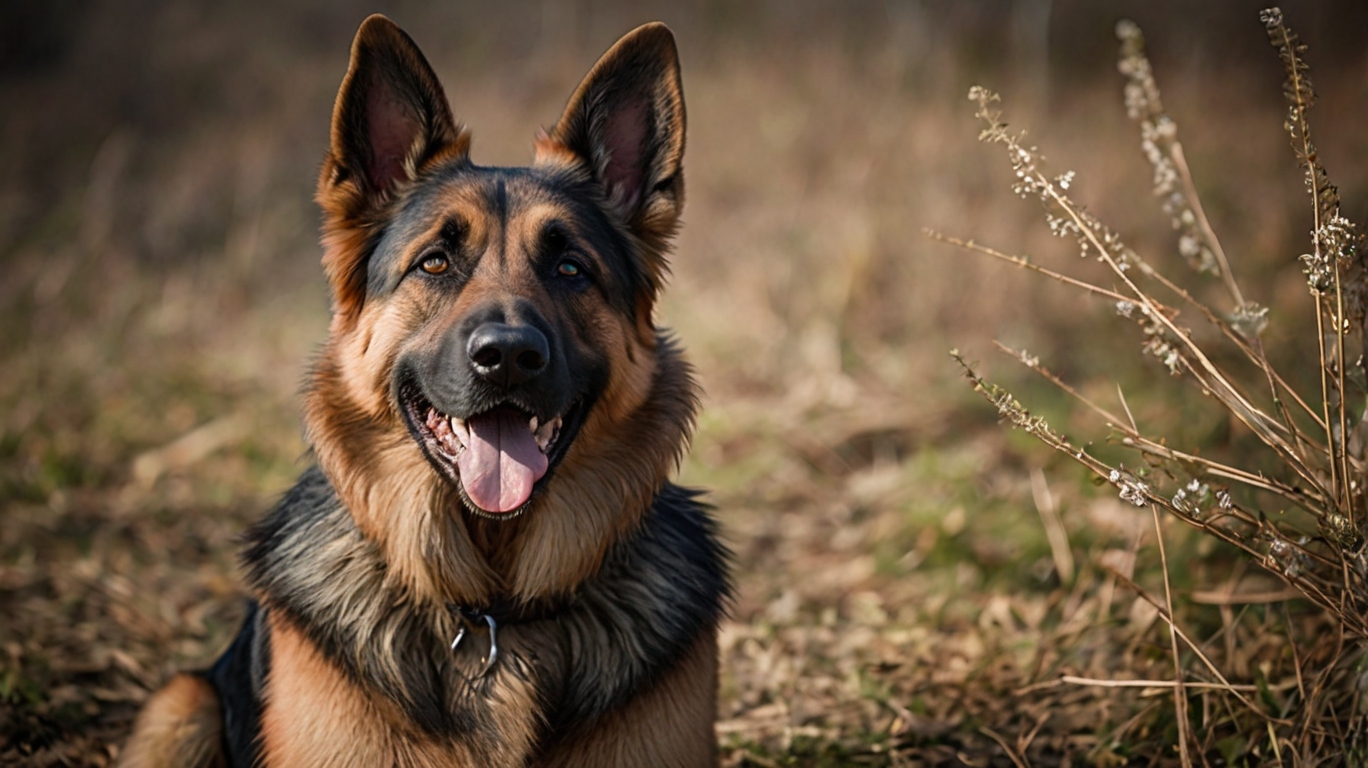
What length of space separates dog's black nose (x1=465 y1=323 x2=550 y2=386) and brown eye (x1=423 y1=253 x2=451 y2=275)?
447mm

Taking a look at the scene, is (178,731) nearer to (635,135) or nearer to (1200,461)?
(635,135)

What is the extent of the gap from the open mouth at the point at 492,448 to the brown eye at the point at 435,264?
1.35ft

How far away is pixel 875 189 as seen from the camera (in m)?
11.1

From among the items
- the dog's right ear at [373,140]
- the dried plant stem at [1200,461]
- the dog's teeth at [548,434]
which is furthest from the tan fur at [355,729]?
the dried plant stem at [1200,461]

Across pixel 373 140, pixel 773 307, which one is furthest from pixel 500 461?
pixel 773 307

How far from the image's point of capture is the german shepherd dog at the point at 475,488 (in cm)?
304

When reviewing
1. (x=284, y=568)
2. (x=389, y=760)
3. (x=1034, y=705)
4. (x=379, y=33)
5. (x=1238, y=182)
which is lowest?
(x=1034, y=705)

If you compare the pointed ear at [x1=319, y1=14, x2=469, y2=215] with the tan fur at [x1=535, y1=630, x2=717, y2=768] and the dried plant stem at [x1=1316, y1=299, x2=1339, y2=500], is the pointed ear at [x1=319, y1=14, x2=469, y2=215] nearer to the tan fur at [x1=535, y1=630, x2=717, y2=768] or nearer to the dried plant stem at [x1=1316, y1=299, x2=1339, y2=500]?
the tan fur at [x1=535, y1=630, x2=717, y2=768]

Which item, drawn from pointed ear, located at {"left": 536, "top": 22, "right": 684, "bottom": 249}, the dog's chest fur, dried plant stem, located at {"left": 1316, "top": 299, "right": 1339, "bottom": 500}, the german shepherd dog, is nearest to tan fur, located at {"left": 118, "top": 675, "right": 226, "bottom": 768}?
the german shepherd dog

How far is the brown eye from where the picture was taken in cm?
329

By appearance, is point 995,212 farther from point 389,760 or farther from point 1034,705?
point 389,760

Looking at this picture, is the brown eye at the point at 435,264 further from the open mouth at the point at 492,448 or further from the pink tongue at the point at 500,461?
the pink tongue at the point at 500,461

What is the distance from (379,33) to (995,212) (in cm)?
836

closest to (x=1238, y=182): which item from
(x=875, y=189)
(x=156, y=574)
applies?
(x=875, y=189)
